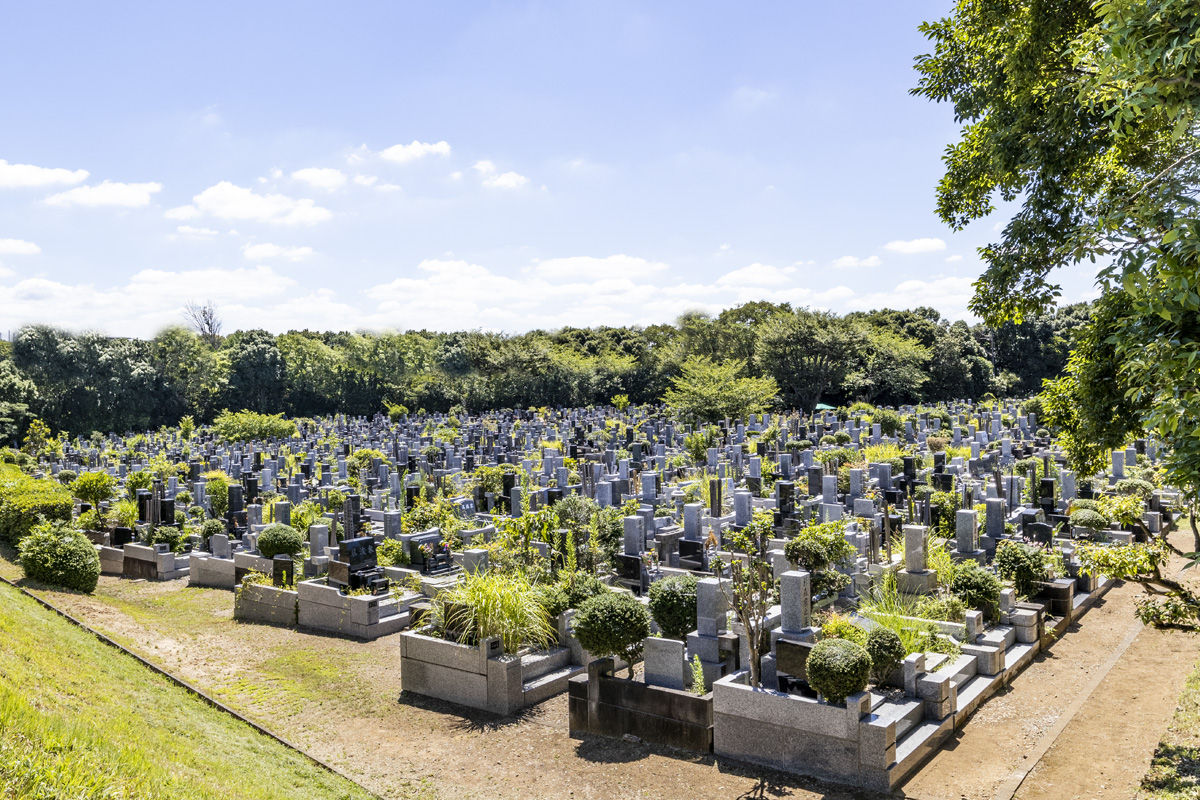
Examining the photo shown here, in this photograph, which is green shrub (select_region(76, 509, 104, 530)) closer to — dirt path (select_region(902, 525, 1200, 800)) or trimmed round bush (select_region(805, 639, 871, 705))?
trimmed round bush (select_region(805, 639, 871, 705))

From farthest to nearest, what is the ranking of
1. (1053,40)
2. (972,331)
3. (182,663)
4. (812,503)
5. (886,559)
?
(972,331) < (812,503) < (886,559) < (182,663) < (1053,40)

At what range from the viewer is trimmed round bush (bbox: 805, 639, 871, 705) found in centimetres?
767

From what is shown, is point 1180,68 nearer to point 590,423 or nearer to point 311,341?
point 590,423

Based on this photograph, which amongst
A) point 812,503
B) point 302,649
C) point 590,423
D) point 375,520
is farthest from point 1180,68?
point 590,423

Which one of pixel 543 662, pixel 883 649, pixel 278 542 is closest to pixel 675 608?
Result: pixel 543 662

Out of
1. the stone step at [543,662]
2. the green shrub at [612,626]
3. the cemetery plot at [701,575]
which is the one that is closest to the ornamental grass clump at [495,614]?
the cemetery plot at [701,575]

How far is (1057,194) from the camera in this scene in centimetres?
827

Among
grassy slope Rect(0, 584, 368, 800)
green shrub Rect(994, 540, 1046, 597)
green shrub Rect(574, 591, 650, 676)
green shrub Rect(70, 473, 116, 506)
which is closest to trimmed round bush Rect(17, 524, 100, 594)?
grassy slope Rect(0, 584, 368, 800)

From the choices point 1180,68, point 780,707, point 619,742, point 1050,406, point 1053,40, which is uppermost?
point 1053,40

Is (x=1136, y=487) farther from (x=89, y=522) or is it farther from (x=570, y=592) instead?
(x=89, y=522)

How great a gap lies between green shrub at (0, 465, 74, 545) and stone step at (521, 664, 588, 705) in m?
14.1

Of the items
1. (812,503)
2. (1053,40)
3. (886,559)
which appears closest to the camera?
(1053,40)

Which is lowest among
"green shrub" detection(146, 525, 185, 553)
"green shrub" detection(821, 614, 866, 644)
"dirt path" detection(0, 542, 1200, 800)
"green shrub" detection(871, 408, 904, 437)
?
"dirt path" detection(0, 542, 1200, 800)

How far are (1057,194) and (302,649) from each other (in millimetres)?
12174
